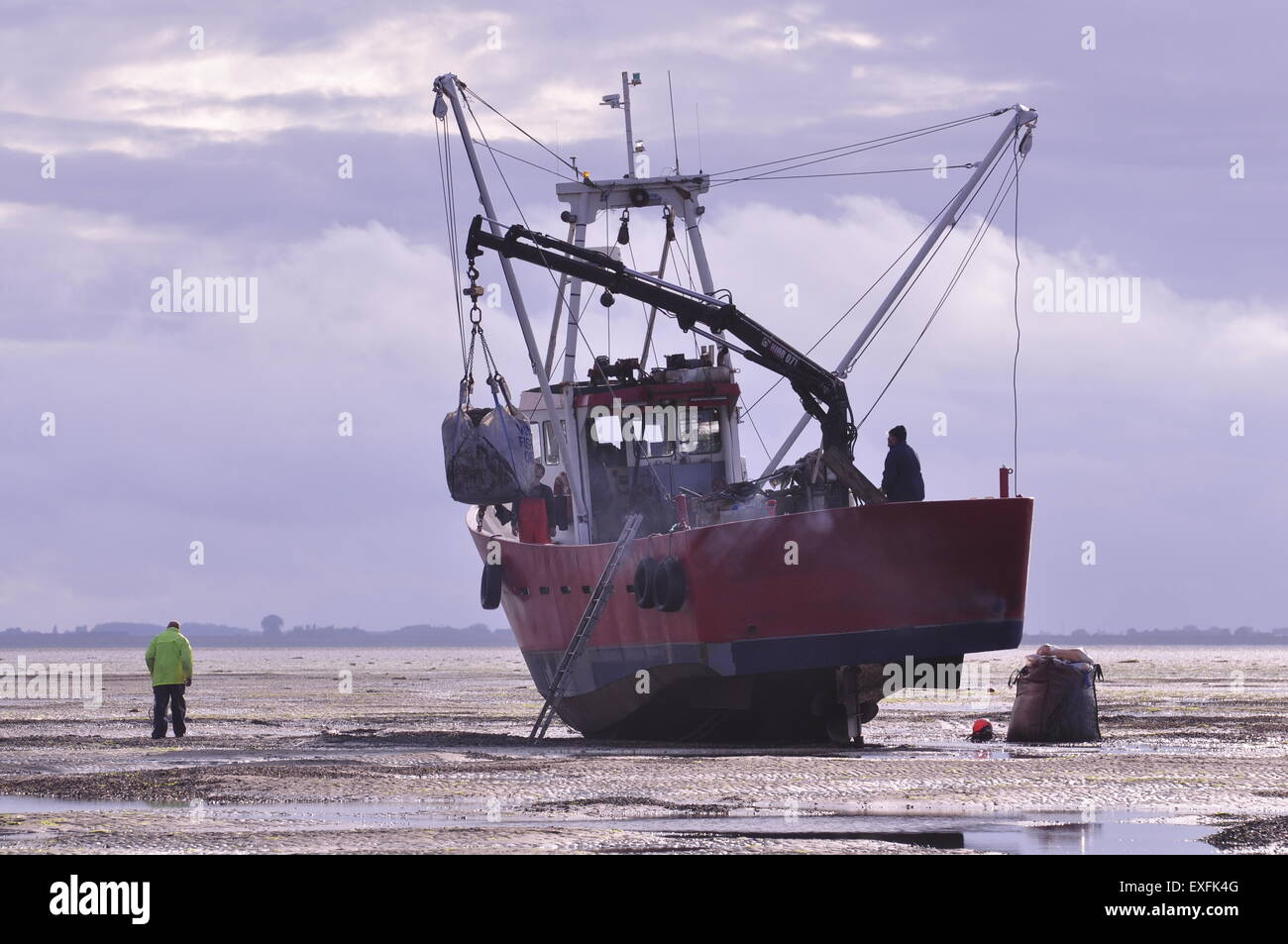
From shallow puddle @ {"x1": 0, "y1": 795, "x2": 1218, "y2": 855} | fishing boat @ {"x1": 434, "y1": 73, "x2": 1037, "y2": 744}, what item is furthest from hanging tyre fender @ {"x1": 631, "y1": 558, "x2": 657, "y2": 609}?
shallow puddle @ {"x1": 0, "y1": 795, "x2": 1218, "y2": 855}

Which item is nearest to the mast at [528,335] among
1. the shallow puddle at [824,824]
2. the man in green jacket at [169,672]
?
the man in green jacket at [169,672]

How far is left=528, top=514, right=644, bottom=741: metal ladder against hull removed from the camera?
989 inches

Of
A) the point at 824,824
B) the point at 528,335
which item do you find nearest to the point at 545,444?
the point at 528,335

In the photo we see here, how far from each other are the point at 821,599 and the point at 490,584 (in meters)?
8.87

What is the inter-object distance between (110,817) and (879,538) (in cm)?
1043

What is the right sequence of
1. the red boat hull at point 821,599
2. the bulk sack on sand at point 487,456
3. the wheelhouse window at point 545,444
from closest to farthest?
the red boat hull at point 821,599 → the bulk sack on sand at point 487,456 → the wheelhouse window at point 545,444

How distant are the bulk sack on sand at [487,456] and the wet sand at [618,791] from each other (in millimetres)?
3461

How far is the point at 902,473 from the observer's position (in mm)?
23062

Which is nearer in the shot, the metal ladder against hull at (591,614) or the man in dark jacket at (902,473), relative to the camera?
the man in dark jacket at (902,473)

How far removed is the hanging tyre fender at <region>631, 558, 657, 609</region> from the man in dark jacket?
3.17 meters

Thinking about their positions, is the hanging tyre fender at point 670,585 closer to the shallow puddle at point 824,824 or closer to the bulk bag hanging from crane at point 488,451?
the bulk bag hanging from crane at point 488,451

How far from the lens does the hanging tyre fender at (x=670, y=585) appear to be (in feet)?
77.8

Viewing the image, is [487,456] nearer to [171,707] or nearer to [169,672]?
[169,672]
